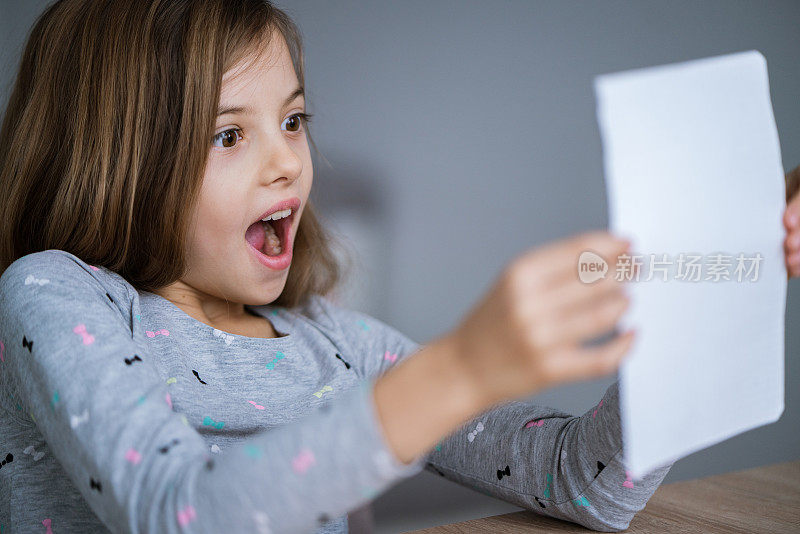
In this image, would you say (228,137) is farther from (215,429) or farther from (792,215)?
(792,215)

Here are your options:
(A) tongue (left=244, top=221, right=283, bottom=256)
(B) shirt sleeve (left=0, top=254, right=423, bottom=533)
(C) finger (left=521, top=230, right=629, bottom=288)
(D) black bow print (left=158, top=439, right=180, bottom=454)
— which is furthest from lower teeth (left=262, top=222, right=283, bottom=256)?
(C) finger (left=521, top=230, right=629, bottom=288)

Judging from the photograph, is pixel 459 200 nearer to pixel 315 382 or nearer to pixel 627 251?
pixel 315 382

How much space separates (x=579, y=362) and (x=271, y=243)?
1.87 feet

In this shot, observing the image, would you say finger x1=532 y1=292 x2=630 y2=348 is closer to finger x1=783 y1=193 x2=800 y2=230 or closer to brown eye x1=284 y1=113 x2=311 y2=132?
finger x1=783 y1=193 x2=800 y2=230

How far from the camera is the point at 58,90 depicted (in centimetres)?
75

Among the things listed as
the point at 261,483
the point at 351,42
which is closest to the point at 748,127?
the point at 261,483

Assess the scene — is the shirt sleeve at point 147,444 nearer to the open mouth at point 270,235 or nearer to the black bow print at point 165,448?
the black bow print at point 165,448

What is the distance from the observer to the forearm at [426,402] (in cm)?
37

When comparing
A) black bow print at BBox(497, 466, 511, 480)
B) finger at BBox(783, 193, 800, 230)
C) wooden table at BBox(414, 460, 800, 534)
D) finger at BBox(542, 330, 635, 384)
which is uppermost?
finger at BBox(783, 193, 800, 230)

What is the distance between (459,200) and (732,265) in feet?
2.36

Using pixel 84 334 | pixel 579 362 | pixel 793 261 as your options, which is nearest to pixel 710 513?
pixel 793 261

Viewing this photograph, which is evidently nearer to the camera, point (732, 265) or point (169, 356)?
point (732, 265)

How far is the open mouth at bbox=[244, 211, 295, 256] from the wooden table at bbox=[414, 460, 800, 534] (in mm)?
360

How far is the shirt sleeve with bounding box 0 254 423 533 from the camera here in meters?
0.39
